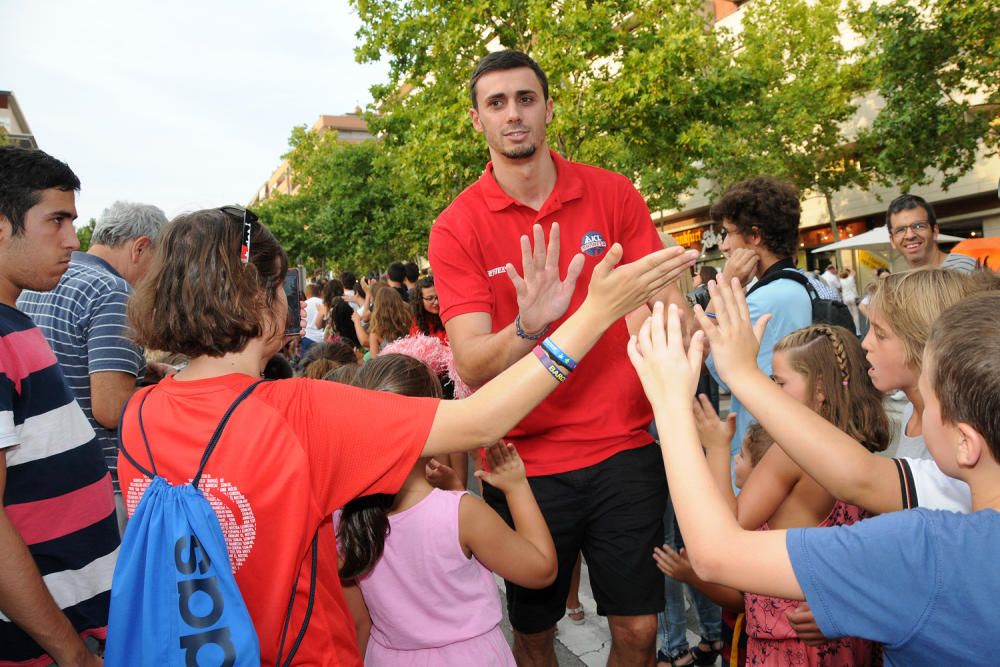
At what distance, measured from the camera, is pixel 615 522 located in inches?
112

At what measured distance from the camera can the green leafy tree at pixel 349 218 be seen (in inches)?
1534

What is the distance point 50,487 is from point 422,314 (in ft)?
15.9

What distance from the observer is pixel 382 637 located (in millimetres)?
2354

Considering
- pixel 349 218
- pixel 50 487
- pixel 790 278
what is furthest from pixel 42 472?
pixel 349 218

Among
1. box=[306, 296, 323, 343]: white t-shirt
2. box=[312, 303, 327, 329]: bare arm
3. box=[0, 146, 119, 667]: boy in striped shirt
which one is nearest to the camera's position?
box=[0, 146, 119, 667]: boy in striped shirt

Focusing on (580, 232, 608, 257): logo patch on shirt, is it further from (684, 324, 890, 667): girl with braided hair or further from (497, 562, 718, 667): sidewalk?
(497, 562, 718, 667): sidewalk

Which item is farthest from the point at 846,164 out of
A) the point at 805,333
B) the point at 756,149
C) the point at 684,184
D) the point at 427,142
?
the point at 805,333

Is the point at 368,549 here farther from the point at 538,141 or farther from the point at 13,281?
the point at 538,141

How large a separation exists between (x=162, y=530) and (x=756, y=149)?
25.7 metres

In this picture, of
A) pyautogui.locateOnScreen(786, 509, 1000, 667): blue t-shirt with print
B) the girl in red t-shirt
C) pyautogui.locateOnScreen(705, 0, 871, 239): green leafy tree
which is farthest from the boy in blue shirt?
pyautogui.locateOnScreen(705, 0, 871, 239): green leafy tree

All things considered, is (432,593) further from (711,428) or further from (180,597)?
(711,428)

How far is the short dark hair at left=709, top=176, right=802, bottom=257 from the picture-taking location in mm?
3602

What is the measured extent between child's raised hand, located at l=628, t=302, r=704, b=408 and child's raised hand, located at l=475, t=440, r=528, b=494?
0.84 metres

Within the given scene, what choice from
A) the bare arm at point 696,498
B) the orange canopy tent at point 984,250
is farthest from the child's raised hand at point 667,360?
the orange canopy tent at point 984,250
